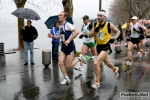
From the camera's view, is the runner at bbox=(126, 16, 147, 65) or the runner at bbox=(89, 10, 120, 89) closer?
the runner at bbox=(89, 10, 120, 89)

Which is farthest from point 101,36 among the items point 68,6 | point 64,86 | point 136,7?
point 136,7

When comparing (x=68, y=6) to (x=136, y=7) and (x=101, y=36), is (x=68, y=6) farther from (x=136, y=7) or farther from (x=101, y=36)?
(x=136, y=7)

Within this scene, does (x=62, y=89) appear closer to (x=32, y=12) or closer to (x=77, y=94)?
(x=77, y=94)

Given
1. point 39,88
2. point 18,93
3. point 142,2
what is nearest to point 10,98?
point 18,93

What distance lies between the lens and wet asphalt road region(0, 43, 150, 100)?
5461 millimetres

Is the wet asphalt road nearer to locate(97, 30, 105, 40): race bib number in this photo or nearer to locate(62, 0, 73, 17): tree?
locate(97, 30, 105, 40): race bib number

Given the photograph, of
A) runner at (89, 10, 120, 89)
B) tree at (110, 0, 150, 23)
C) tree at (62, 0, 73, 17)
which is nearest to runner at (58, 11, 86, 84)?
runner at (89, 10, 120, 89)

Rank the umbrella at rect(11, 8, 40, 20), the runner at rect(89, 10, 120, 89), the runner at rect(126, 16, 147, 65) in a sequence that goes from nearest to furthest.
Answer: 1. the runner at rect(89, 10, 120, 89)
2. the umbrella at rect(11, 8, 40, 20)
3. the runner at rect(126, 16, 147, 65)

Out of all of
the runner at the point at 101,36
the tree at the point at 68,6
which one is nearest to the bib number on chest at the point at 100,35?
the runner at the point at 101,36

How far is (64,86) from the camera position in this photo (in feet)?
20.3

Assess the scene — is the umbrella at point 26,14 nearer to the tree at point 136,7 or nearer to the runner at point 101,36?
the runner at point 101,36

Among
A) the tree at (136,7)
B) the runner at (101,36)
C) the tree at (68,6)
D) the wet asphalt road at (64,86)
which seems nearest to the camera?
the wet asphalt road at (64,86)

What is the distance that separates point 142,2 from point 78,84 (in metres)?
36.7

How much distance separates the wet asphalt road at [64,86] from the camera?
5.46 meters
